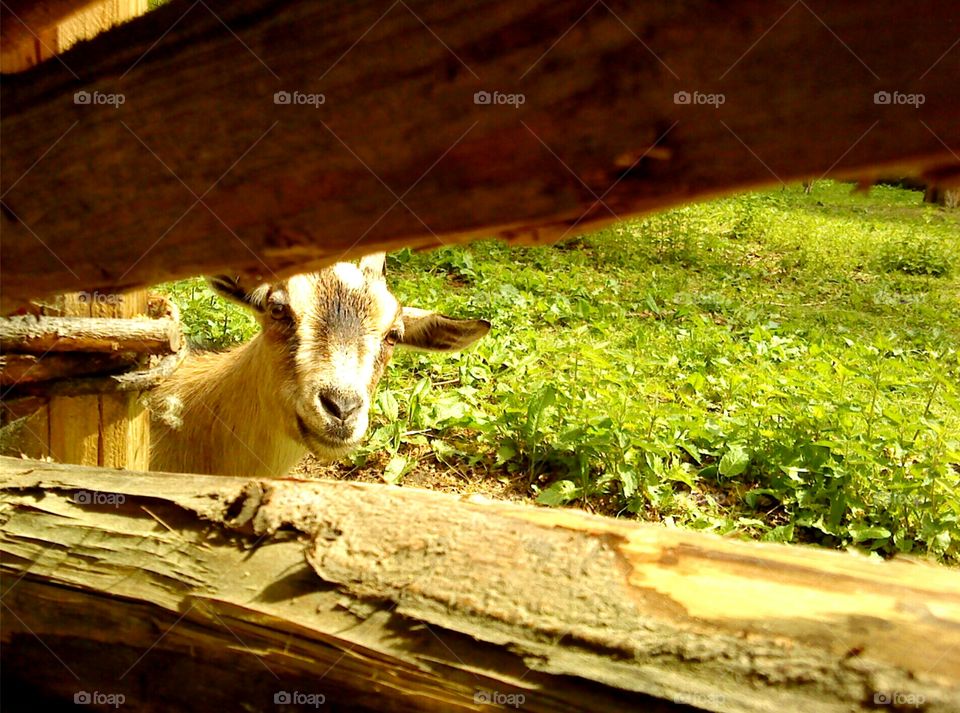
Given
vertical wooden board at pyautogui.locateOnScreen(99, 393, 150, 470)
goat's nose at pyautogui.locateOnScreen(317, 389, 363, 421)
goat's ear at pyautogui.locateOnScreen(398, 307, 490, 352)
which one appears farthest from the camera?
goat's ear at pyautogui.locateOnScreen(398, 307, 490, 352)

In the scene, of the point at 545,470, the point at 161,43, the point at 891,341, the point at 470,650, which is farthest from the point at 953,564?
the point at 161,43

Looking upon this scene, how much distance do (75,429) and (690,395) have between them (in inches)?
151

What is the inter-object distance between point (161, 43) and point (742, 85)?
2.78 feet

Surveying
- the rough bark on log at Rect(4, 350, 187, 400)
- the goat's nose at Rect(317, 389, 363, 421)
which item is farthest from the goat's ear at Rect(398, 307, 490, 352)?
the rough bark on log at Rect(4, 350, 187, 400)

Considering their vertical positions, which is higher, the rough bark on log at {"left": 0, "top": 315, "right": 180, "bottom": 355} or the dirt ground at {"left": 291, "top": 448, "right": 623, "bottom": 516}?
the rough bark on log at {"left": 0, "top": 315, "right": 180, "bottom": 355}

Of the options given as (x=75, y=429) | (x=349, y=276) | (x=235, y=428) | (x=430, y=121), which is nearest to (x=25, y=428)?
(x=75, y=429)

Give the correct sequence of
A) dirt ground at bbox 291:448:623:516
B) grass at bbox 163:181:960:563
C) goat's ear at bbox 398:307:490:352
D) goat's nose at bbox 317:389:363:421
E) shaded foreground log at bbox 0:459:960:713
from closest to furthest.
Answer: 1. shaded foreground log at bbox 0:459:960:713
2. goat's nose at bbox 317:389:363:421
3. goat's ear at bbox 398:307:490:352
4. grass at bbox 163:181:960:563
5. dirt ground at bbox 291:448:623:516

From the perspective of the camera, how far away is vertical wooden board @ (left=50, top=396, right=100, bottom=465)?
8.66ft

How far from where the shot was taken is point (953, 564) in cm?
388

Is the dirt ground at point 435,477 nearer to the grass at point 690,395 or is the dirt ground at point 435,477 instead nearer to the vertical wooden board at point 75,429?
the grass at point 690,395

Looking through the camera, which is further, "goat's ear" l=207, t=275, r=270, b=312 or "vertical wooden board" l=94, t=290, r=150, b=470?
"goat's ear" l=207, t=275, r=270, b=312

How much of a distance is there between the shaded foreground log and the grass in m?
1.13

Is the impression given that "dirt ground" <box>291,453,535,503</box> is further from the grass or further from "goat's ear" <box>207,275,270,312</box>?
"goat's ear" <box>207,275,270,312</box>

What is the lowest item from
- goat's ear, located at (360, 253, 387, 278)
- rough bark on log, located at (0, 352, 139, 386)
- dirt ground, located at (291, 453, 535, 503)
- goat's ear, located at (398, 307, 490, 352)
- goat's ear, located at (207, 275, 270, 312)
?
dirt ground, located at (291, 453, 535, 503)
